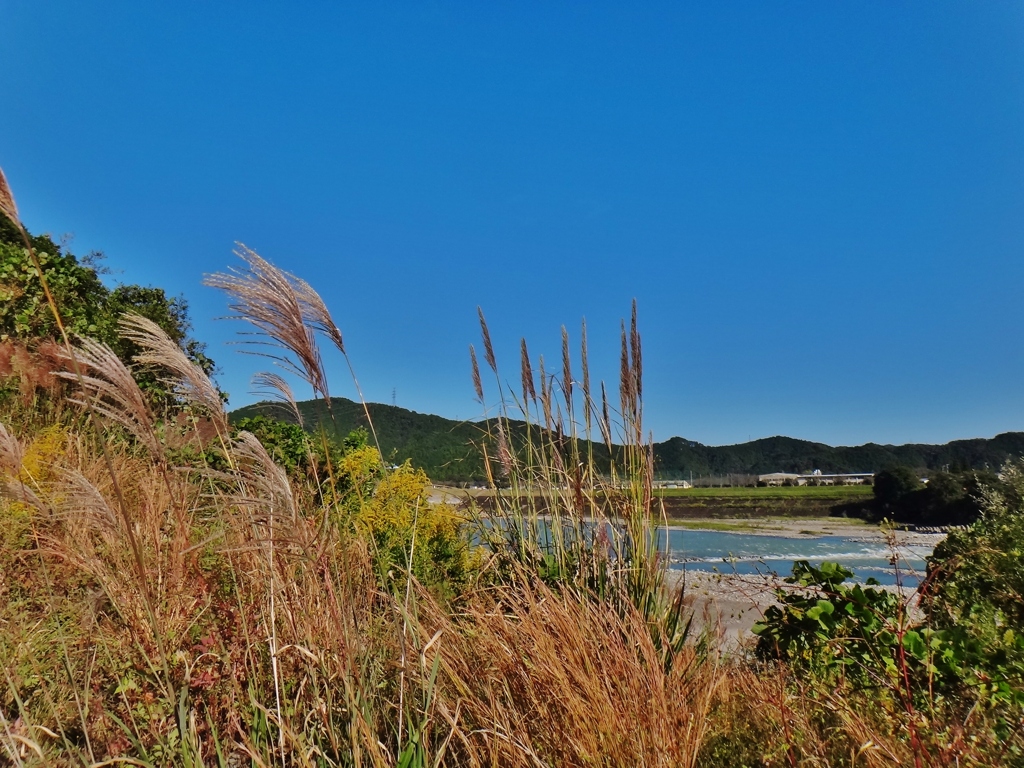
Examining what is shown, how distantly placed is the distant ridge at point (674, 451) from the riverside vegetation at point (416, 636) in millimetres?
203

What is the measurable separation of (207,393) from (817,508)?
38.1 meters

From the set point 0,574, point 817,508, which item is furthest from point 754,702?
point 817,508

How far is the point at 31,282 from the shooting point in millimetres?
6258

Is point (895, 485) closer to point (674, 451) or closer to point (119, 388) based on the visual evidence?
point (674, 451)

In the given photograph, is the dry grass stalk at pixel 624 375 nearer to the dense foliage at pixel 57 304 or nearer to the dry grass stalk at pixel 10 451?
the dry grass stalk at pixel 10 451

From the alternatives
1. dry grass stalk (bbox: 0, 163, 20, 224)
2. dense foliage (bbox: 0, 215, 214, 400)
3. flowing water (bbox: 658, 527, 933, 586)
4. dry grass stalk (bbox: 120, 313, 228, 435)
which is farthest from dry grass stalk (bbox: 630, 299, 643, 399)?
flowing water (bbox: 658, 527, 933, 586)

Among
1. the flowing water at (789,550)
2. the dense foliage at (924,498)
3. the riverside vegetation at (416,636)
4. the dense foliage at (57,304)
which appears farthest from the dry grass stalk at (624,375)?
the dense foliage at (924,498)

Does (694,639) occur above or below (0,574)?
below

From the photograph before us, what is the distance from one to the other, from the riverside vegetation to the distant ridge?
203 millimetres

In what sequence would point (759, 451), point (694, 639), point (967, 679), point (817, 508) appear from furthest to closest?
point (759, 451)
point (817, 508)
point (694, 639)
point (967, 679)

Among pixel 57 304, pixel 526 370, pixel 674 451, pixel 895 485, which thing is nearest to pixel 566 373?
pixel 526 370

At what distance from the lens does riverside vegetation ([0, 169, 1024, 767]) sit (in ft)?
4.62

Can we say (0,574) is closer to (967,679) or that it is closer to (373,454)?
(373,454)

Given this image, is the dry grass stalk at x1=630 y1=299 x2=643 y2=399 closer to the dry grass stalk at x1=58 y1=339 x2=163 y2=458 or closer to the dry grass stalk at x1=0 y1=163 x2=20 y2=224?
the dry grass stalk at x1=58 y1=339 x2=163 y2=458
